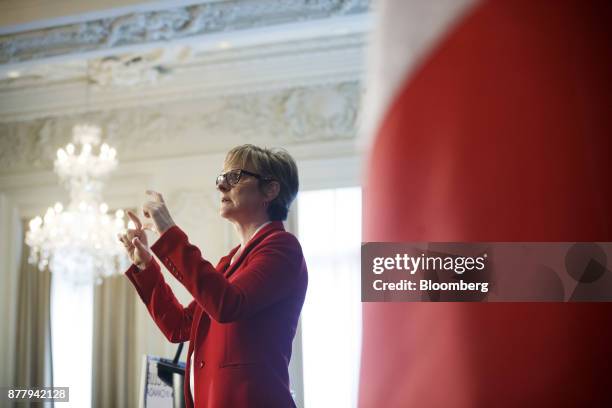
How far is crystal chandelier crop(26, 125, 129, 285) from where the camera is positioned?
5504 mm

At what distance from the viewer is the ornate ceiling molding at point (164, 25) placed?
15.3 ft

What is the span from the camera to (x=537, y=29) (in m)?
0.50

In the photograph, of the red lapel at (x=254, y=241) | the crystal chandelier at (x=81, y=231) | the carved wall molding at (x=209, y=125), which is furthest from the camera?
the carved wall molding at (x=209, y=125)

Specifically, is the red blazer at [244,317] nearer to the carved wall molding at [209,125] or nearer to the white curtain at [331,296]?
the white curtain at [331,296]

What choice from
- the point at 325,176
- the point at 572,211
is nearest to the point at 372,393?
the point at 572,211

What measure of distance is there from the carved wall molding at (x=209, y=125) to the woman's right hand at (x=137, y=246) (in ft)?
15.9

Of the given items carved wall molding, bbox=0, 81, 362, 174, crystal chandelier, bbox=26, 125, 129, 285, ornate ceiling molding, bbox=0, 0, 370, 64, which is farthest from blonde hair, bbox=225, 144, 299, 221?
carved wall molding, bbox=0, 81, 362, 174

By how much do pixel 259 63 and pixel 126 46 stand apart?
1.57m

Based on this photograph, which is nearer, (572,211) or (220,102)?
(572,211)

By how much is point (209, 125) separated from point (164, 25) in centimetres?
173

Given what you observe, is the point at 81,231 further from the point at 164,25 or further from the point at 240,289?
the point at 240,289

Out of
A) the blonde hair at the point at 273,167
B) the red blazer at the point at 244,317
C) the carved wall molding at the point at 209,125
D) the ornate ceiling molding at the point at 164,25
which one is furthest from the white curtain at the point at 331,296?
the red blazer at the point at 244,317

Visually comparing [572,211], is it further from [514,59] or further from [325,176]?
[325,176]

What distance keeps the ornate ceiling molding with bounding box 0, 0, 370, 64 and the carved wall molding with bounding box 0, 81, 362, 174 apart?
5.10ft
